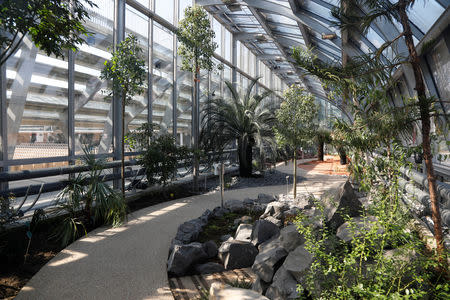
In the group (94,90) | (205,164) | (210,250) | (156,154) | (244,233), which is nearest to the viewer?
(210,250)

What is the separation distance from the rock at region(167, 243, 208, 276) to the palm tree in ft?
20.2

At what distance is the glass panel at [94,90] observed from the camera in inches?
247

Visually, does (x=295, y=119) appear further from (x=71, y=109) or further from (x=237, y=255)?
(x=71, y=109)

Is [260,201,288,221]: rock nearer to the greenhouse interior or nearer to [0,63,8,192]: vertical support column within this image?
the greenhouse interior

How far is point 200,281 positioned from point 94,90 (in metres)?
4.99

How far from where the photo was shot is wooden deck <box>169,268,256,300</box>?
2.95 m

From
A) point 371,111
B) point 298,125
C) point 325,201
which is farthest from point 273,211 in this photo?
point 371,111

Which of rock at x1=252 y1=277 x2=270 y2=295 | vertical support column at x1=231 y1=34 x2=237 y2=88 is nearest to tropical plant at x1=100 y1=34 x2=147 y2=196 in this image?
rock at x1=252 y1=277 x2=270 y2=295

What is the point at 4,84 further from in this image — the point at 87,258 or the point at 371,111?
the point at 371,111

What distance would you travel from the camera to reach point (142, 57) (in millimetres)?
7934


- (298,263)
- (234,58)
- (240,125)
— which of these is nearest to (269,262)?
(298,263)

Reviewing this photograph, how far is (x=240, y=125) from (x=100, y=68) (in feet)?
15.2

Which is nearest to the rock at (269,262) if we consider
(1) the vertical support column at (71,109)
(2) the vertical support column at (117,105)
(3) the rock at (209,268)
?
(3) the rock at (209,268)

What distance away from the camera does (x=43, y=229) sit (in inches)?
182
